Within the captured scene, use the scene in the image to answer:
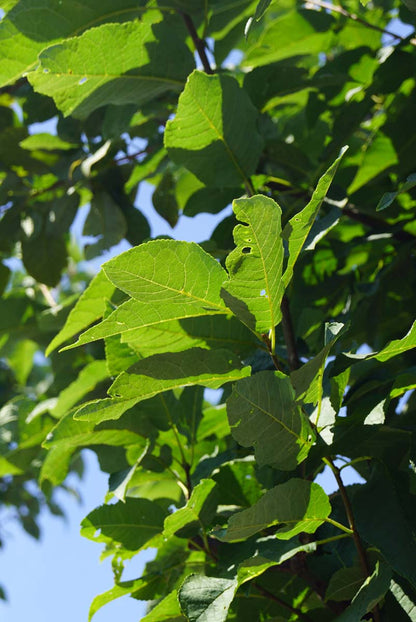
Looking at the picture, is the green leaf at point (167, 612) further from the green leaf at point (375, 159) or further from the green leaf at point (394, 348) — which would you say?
the green leaf at point (375, 159)

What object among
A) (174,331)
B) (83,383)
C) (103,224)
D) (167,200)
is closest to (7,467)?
(83,383)

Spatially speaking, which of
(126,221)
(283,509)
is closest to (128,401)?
(283,509)

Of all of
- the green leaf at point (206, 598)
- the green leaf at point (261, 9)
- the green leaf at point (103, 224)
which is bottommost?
the green leaf at point (206, 598)

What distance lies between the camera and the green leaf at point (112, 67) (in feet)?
4.08

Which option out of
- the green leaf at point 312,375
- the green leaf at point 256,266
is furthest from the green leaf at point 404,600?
the green leaf at point 256,266

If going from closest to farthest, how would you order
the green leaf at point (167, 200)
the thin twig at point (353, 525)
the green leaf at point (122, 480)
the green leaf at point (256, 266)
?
the green leaf at point (256, 266), the thin twig at point (353, 525), the green leaf at point (122, 480), the green leaf at point (167, 200)

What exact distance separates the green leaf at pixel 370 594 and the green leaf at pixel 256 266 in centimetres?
33

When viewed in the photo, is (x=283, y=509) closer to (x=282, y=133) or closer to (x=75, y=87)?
(x=75, y=87)

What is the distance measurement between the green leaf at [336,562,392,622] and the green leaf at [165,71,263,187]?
0.70m

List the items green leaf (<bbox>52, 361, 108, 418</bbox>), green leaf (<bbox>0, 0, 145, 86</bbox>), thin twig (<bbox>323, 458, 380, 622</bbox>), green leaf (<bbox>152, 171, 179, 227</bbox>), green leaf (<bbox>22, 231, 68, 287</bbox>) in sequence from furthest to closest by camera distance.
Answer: green leaf (<bbox>22, 231, 68, 287</bbox>)
green leaf (<bbox>152, 171, 179, 227</bbox>)
green leaf (<bbox>52, 361, 108, 418</bbox>)
green leaf (<bbox>0, 0, 145, 86</bbox>)
thin twig (<bbox>323, 458, 380, 622</bbox>)

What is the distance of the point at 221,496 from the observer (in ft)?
3.86

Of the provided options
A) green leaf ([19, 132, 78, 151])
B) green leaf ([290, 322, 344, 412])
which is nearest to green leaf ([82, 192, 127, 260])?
green leaf ([19, 132, 78, 151])

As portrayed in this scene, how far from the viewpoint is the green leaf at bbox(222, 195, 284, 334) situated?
2.73 ft

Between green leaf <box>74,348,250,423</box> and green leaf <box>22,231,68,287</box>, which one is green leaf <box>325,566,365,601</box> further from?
green leaf <box>22,231,68,287</box>
